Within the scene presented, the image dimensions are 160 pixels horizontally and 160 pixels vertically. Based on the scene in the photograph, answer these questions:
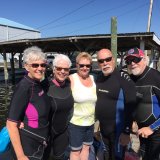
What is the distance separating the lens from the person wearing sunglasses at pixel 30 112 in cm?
293

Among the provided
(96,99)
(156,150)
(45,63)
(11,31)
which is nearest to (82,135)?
(96,99)

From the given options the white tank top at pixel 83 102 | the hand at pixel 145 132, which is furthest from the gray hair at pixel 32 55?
the hand at pixel 145 132

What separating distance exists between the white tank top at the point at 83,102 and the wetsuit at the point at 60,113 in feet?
0.29

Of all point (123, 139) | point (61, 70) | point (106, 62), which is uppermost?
point (106, 62)

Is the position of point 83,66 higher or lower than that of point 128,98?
higher

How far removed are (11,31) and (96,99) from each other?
2456 inches

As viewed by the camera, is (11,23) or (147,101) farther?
(11,23)

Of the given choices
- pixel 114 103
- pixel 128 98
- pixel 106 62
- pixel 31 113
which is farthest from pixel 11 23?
pixel 31 113

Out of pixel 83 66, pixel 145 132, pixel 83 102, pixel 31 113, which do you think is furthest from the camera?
pixel 83 66

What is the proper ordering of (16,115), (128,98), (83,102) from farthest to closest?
(83,102), (128,98), (16,115)

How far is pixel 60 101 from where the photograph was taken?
143 inches

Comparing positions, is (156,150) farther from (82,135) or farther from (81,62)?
(81,62)

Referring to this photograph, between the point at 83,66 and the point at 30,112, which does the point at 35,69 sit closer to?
the point at 30,112

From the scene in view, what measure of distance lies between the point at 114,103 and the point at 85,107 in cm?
40
